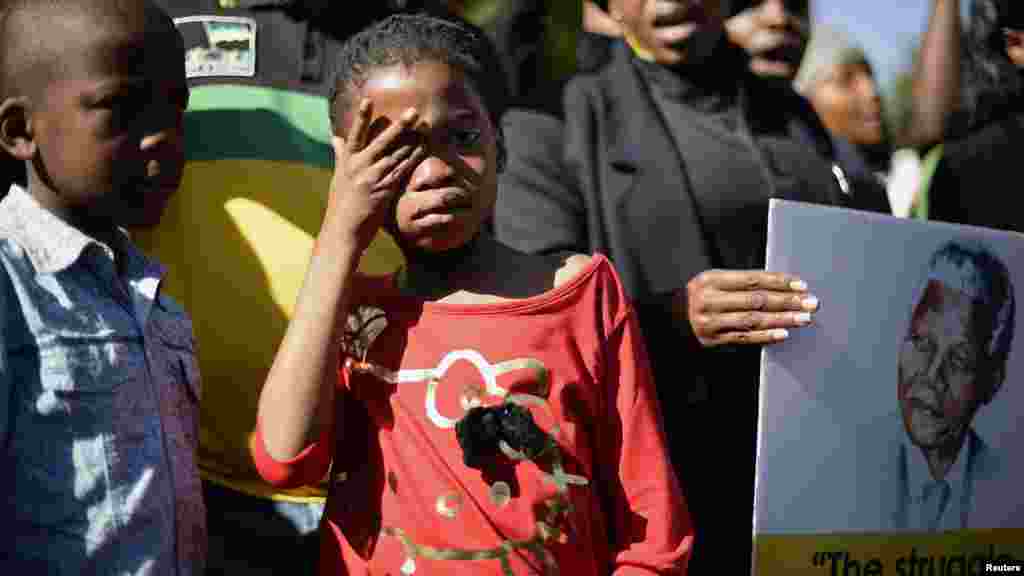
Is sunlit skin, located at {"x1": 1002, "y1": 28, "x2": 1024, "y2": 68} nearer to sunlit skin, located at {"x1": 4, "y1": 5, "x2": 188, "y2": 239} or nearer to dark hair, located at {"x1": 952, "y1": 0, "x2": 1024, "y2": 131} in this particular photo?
dark hair, located at {"x1": 952, "y1": 0, "x2": 1024, "y2": 131}

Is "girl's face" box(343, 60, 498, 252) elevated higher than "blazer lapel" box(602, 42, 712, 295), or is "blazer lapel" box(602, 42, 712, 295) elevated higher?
"girl's face" box(343, 60, 498, 252)

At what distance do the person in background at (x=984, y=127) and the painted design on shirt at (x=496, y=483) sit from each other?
5.96ft

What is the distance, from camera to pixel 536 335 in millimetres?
2205

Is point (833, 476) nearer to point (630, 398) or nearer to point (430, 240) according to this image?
point (630, 398)

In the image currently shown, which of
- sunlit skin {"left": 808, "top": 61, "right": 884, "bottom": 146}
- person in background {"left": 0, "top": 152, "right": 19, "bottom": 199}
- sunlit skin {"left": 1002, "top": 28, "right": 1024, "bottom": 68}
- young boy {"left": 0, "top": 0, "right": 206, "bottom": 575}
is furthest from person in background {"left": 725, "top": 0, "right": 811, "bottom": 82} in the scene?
sunlit skin {"left": 808, "top": 61, "right": 884, "bottom": 146}

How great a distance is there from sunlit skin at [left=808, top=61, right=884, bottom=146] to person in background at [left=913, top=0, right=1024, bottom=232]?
2.26 m

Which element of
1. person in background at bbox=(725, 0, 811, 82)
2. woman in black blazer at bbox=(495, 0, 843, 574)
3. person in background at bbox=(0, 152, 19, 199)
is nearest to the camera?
person in background at bbox=(0, 152, 19, 199)

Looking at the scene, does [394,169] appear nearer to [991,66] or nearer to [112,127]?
[112,127]

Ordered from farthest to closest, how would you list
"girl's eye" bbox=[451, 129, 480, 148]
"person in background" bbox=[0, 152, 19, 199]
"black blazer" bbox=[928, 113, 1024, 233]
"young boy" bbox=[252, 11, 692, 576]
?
"black blazer" bbox=[928, 113, 1024, 233] → "person in background" bbox=[0, 152, 19, 199] → "girl's eye" bbox=[451, 129, 480, 148] → "young boy" bbox=[252, 11, 692, 576]

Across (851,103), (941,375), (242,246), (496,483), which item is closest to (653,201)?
(941,375)

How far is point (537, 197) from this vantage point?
3014 millimetres

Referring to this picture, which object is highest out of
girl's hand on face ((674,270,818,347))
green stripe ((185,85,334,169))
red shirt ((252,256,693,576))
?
green stripe ((185,85,334,169))

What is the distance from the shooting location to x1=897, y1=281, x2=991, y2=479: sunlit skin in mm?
2703

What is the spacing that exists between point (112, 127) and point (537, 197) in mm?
1126
